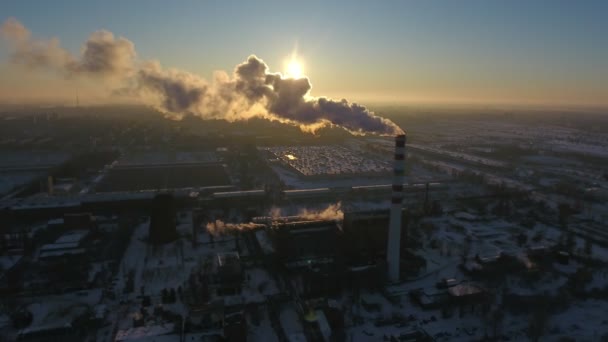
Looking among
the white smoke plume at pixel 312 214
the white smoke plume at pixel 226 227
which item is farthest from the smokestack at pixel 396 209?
the white smoke plume at pixel 226 227

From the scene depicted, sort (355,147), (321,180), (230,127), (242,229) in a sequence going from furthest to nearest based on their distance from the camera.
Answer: (230,127)
(355,147)
(321,180)
(242,229)

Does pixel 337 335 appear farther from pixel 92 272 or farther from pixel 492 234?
pixel 492 234

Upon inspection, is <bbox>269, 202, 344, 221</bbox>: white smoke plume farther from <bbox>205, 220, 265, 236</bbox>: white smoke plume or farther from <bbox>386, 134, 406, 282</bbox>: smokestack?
<bbox>386, 134, 406, 282</bbox>: smokestack

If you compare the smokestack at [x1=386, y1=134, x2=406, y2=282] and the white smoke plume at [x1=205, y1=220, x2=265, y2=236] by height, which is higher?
the smokestack at [x1=386, y1=134, x2=406, y2=282]

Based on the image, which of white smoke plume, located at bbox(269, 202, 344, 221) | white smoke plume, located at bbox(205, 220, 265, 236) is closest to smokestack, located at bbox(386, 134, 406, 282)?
white smoke plume, located at bbox(269, 202, 344, 221)

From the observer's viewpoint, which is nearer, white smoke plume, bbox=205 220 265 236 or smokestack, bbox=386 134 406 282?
smokestack, bbox=386 134 406 282

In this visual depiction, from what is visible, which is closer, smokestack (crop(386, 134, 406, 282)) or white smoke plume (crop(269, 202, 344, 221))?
smokestack (crop(386, 134, 406, 282))

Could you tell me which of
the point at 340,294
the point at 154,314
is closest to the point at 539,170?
the point at 340,294

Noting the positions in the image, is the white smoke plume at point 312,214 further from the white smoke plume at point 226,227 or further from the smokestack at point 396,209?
the smokestack at point 396,209
